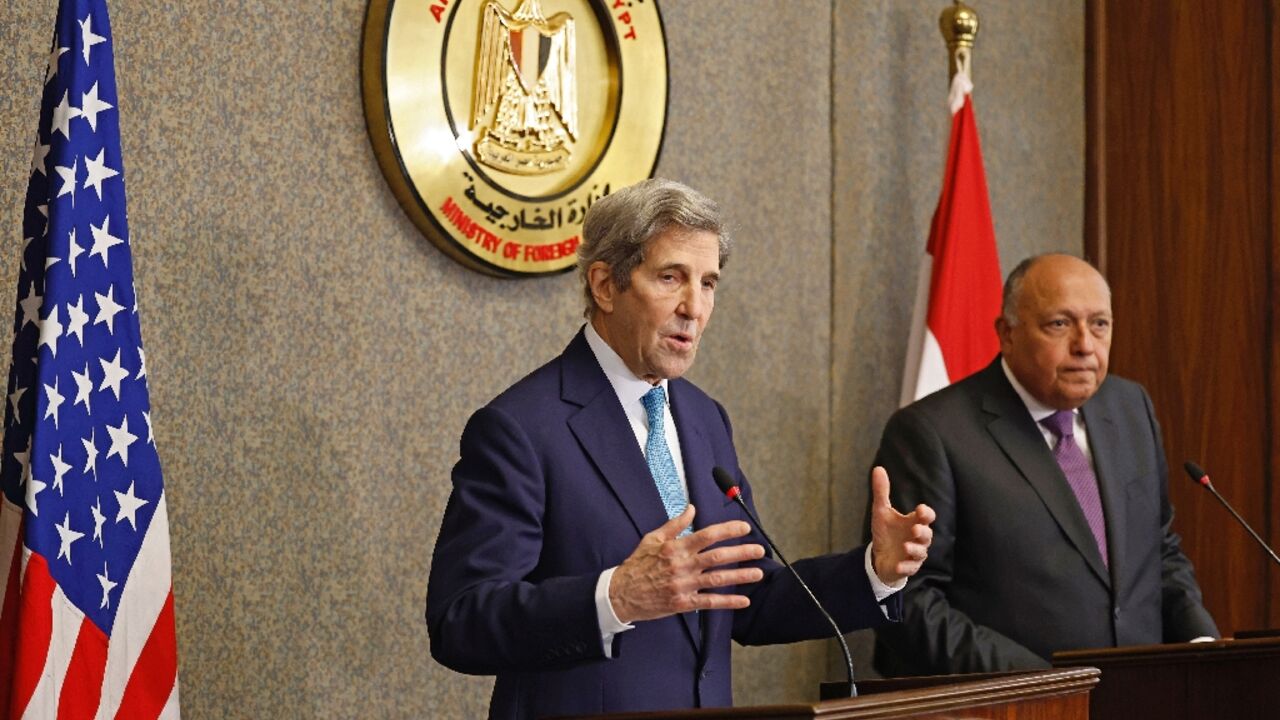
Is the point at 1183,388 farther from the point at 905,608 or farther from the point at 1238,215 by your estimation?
the point at 905,608

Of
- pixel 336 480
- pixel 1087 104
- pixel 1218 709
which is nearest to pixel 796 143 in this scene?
pixel 1087 104

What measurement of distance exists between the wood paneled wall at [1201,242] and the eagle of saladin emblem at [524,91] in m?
2.29

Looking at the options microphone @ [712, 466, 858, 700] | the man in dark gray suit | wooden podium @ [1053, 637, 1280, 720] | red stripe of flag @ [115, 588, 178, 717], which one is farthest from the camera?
the man in dark gray suit

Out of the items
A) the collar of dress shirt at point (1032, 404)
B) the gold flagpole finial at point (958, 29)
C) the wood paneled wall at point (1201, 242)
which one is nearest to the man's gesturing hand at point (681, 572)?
the collar of dress shirt at point (1032, 404)

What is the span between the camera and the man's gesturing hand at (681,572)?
6.64 feet

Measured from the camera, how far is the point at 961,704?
204 cm

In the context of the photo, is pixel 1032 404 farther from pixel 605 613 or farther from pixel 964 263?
pixel 605 613

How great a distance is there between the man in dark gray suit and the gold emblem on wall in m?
0.97

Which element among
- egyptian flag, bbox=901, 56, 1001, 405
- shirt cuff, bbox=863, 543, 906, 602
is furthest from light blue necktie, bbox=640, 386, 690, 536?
egyptian flag, bbox=901, 56, 1001, 405

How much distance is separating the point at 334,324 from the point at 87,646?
100cm

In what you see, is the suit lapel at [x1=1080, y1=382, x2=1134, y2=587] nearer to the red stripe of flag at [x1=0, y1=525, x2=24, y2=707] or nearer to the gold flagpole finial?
the gold flagpole finial

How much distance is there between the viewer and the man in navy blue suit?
2.29m

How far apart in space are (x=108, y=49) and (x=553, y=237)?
1.30 meters

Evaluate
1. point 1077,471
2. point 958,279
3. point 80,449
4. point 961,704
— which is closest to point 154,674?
point 80,449
